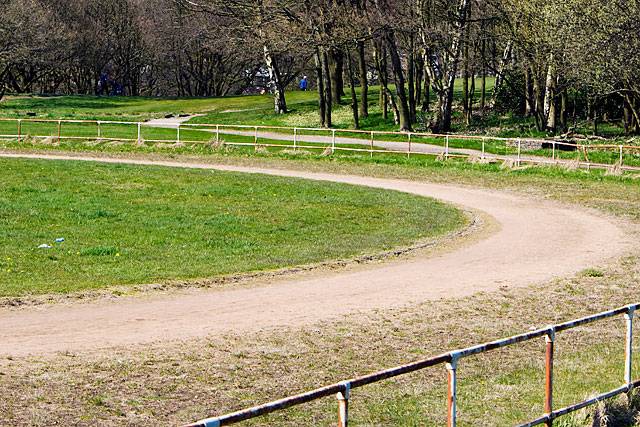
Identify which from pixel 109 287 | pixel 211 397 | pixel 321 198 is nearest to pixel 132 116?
pixel 321 198

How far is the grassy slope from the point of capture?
66.8 feet

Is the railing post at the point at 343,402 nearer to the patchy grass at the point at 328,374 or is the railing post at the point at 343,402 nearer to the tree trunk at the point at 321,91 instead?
the patchy grass at the point at 328,374

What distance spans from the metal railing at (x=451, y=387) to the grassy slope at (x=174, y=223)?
9.82m

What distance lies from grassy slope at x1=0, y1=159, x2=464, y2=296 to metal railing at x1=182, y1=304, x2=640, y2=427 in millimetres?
9822

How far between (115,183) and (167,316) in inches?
797

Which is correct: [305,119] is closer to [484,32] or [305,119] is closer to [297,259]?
[484,32]

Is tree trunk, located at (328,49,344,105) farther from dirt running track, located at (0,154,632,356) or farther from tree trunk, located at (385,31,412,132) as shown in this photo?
dirt running track, located at (0,154,632,356)

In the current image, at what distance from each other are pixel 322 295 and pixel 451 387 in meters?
9.55

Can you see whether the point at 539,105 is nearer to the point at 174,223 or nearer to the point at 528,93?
the point at 528,93

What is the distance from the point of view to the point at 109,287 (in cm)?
1836

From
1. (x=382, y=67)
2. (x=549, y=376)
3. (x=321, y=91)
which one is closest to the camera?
(x=549, y=376)

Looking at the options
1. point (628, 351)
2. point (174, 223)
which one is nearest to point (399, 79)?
point (174, 223)

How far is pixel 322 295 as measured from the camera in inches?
719

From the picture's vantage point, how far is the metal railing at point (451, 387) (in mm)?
7297
